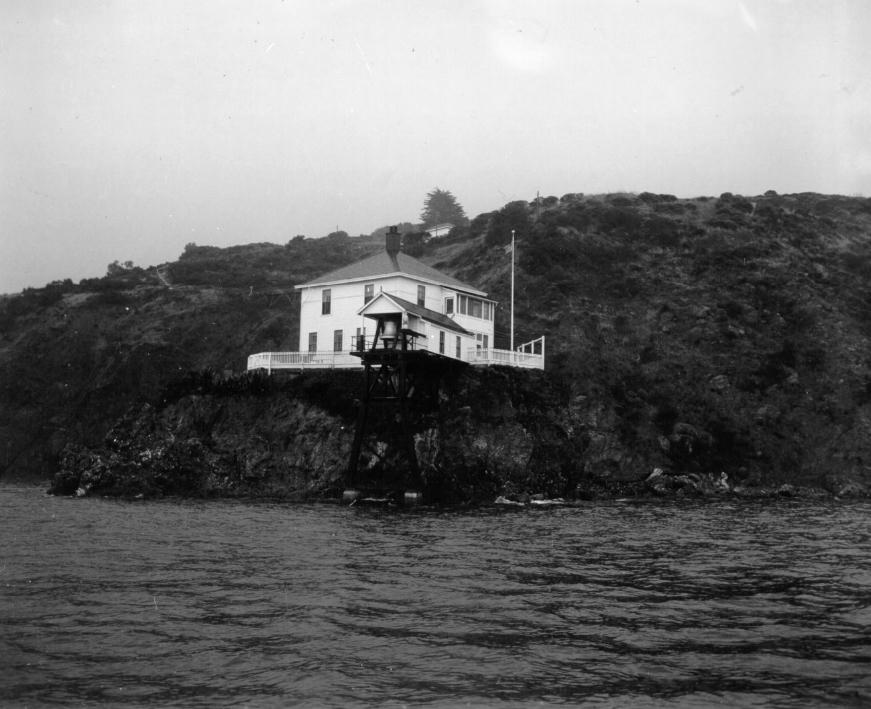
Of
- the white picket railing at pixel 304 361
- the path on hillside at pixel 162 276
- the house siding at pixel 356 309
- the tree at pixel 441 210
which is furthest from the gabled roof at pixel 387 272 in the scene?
the tree at pixel 441 210

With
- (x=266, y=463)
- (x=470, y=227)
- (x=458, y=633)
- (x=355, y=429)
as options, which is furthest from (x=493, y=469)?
(x=470, y=227)

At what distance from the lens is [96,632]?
1522 centimetres

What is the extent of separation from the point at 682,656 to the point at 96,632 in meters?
9.90

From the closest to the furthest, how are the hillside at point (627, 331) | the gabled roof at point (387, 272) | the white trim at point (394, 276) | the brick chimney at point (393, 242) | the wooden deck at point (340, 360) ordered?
1. the wooden deck at point (340, 360)
2. the hillside at point (627, 331)
3. the white trim at point (394, 276)
4. the gabled roof at point (387, 272)
5. the brick chimney at point (393, 242)

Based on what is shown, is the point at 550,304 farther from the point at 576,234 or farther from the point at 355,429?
the point at 355,429

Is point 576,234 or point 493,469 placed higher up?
point 576,234

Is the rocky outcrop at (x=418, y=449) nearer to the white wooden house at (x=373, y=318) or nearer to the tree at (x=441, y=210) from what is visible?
the white wooden house at (x=373, y=318)

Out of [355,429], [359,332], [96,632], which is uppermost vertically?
[359,332]

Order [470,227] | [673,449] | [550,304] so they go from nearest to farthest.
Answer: [673,449] → [550,304] → [470,227]

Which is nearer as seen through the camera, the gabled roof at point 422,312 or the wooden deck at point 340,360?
the gabled roof at point 422,312

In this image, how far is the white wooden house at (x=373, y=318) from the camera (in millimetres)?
52188

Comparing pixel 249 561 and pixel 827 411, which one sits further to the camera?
pixel 827 411

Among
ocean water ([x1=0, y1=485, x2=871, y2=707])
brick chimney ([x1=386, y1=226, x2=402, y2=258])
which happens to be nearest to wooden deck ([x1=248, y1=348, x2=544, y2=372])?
brick chimney ([x1=386, y1=226, x2=402, y2=258])

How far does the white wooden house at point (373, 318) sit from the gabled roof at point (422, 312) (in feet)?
0.21
